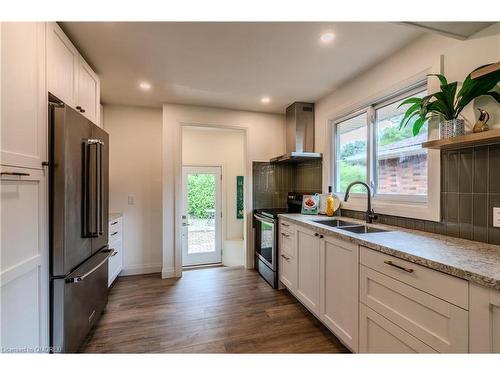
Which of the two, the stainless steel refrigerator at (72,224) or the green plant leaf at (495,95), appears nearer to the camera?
the green plant leaf at (495,95)

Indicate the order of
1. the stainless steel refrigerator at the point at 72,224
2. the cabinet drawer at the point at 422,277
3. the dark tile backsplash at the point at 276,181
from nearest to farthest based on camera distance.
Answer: the cabinet drawer at the point at 422,277 → the stainless steel refrigerator at the point at 72,224 → the dark tile backsplash at the point at 276,181

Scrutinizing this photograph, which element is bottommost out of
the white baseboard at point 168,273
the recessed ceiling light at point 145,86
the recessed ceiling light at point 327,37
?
the white baseboard at point 168,273

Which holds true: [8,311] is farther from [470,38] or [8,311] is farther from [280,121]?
[280,121]

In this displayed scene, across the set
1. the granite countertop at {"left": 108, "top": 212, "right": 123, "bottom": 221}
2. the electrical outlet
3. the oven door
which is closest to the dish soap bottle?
→ the oven door

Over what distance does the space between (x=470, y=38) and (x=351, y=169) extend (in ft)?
4.59

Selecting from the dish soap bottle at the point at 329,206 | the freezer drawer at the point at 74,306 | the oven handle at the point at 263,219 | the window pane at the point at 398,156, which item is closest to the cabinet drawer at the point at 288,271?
the oven handle at the point at 263,219

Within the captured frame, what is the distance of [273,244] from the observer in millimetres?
2775

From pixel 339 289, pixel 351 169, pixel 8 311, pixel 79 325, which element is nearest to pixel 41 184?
pixel 8 311

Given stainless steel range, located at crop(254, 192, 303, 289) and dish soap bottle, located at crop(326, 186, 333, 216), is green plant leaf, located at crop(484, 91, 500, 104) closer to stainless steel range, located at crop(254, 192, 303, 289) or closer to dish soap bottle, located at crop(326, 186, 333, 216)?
dish soap bottle, located at crop(326, 186, 333, 216)

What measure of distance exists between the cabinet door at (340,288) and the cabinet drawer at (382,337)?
0.21ft

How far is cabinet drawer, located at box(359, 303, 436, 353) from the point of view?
114cm

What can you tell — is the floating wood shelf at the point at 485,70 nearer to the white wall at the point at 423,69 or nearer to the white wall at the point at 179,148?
the white wall at the point at 423,69

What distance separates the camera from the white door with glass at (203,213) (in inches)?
165

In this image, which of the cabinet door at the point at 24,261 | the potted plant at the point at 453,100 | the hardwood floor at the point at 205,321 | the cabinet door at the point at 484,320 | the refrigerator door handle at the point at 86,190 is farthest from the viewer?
the hardwood floor at the point at 205,321
